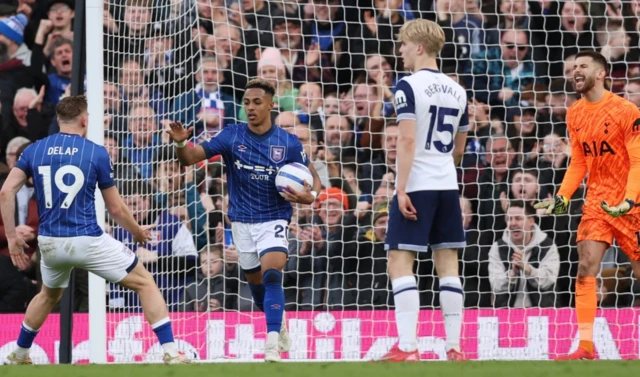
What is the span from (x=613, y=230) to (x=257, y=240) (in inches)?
97.2

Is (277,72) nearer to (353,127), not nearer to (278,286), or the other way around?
(353,127)

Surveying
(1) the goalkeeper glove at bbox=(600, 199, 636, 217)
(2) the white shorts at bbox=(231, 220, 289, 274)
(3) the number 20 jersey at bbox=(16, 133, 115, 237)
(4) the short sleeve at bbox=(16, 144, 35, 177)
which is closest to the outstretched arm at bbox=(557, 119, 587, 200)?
(1) the goalkeeper glove at bbox=(600, 199, 636, 217)

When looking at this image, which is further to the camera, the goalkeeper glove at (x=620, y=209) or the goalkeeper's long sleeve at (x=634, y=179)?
the goalkeeper's long sleeve at (x=634, y=179)

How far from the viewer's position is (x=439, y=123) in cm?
642

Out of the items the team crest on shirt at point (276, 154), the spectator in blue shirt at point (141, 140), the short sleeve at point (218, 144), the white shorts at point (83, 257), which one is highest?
the spectator in blue shirt at point (141, 140)

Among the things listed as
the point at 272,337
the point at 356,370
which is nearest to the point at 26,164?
the point at 272,337

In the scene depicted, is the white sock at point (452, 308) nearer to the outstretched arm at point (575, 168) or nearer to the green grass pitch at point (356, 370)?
the green grass pitch at point (356, 370)

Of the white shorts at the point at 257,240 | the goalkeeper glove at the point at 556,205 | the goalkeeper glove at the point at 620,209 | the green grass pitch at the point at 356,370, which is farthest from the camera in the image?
the white shorts at the point at 257,240

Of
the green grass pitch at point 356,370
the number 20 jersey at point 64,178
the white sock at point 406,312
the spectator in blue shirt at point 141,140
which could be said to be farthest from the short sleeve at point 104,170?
the spectator in blue shirt at point 141,140

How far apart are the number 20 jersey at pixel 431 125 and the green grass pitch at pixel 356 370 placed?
1.17 m

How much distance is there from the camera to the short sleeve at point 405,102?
6258 millimetres

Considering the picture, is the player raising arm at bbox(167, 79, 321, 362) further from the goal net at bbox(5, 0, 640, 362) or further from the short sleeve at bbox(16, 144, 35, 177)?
the goal net at bbox(5, 0, 640, 362)

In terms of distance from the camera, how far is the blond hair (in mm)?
6371

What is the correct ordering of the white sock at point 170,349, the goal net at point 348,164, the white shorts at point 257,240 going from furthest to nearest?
1. the goal net at point 348,164
2. the white shorts at point 257,240
3. the white sock at point 170,349
